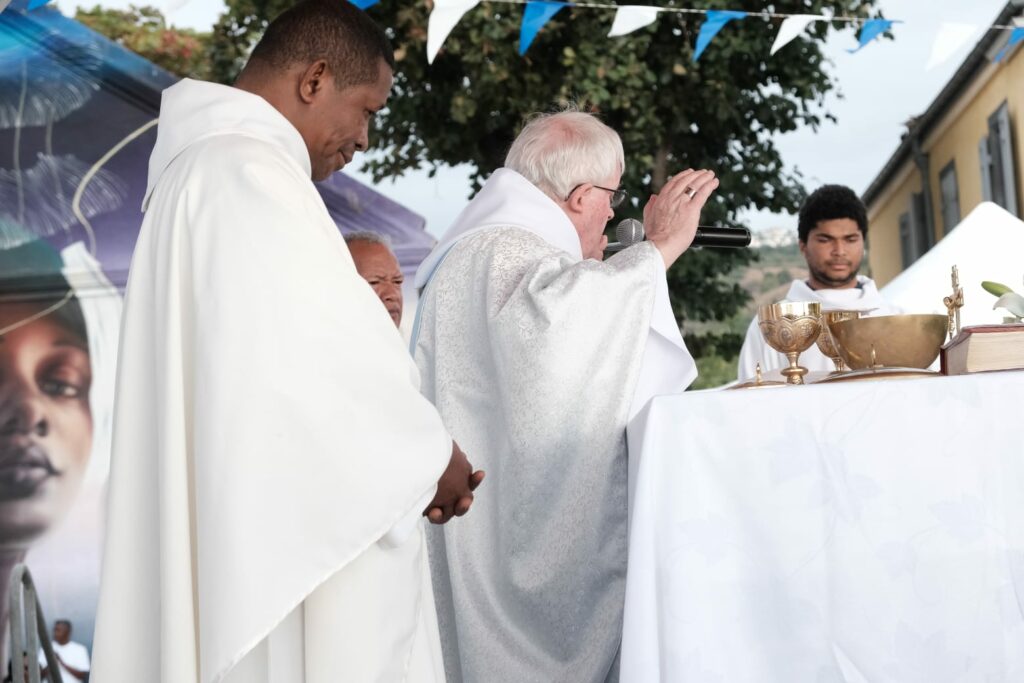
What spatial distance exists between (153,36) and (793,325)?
9600mm

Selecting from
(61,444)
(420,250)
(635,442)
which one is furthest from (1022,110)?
(635,442)

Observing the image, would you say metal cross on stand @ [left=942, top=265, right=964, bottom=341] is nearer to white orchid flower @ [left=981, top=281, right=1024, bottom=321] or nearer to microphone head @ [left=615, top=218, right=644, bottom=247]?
white orchid flower @ [left=981, top=281, right=1024, bottom=321]

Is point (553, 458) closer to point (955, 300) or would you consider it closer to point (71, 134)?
point (955, 300)

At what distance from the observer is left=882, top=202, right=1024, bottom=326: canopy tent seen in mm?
5297

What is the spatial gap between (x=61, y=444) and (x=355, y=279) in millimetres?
3280

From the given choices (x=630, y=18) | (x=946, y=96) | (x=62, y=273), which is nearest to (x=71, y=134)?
(x=62, y=273)

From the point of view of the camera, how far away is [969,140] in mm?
10227

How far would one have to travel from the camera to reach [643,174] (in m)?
8.44

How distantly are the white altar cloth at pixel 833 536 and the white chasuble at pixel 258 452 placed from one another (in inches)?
16.2

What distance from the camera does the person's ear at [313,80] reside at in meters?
2.25

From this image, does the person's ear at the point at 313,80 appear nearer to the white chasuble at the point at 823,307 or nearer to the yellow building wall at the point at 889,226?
the white chasuble at the point at 823,307

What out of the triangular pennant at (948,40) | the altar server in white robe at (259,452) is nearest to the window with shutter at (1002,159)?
the triangular pennant at (948,40)

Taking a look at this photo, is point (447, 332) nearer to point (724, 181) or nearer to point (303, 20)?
point (303, 20)

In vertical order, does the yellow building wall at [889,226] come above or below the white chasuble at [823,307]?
above
